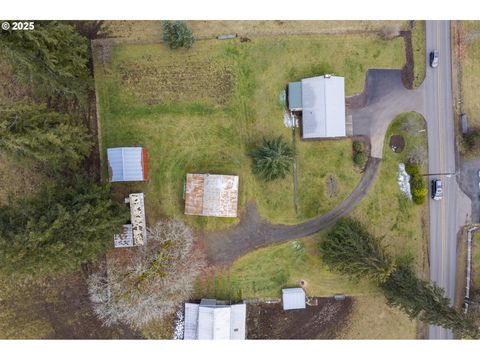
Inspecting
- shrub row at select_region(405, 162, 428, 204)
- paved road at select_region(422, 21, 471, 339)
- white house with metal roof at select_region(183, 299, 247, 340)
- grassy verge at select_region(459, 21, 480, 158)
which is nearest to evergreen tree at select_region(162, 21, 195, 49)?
paved road at select_region(422, 21, 471, 339)

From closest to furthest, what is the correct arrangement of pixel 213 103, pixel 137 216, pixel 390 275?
pixel 390 275 → pixel 137 216 → pixel 213 103

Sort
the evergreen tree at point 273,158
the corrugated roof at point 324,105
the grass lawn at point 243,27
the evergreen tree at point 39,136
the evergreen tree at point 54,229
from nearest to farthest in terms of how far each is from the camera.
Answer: the evergreen tree at point 54,229, the evergreen tree at point 39,136, the evergreen tree at point 273,158, the corrugated roof at point 324,105, the grass lawn at point 243,27

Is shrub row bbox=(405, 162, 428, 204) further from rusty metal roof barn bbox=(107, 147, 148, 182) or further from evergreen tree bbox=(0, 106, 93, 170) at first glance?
evergreen tree bbox=(0, 106, 93, 170)

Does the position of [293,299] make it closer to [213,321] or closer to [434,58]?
[213,321]

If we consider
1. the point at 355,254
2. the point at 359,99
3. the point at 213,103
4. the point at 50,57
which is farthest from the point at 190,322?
the point at 359,99

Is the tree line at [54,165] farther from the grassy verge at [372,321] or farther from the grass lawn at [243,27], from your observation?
the grassy verge at [372,321]

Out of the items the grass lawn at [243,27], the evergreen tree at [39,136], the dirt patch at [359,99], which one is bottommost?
the evergreen tree at [39,136]

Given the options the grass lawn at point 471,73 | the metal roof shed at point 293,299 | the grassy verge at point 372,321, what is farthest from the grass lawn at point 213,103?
the grassy verge at point 372,321

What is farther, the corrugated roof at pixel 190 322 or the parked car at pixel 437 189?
the parked car at pixel 437 189
